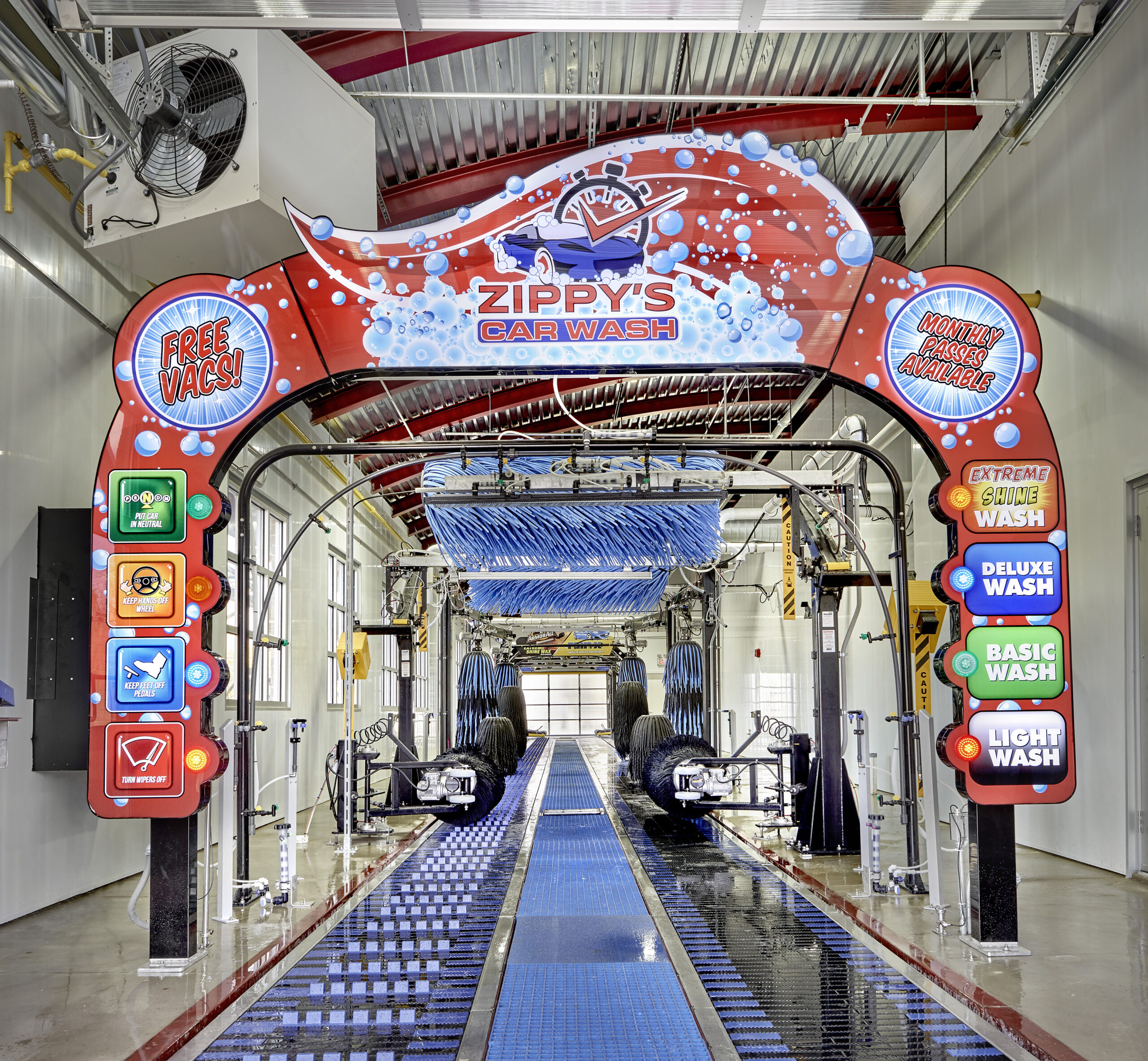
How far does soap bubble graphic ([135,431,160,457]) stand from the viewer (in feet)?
18.4

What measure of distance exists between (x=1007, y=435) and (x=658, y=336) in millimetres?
1917

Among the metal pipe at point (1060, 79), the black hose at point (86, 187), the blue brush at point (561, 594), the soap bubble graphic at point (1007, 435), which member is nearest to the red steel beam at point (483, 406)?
the blue brush at point (561, 594)

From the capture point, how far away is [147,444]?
5605mm

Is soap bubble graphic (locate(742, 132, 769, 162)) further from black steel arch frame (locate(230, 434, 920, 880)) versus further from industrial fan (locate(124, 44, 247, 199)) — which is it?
industrial fan (locate(124, 44, 247, 199))

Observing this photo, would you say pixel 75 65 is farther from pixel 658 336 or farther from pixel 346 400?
pixel 346 400

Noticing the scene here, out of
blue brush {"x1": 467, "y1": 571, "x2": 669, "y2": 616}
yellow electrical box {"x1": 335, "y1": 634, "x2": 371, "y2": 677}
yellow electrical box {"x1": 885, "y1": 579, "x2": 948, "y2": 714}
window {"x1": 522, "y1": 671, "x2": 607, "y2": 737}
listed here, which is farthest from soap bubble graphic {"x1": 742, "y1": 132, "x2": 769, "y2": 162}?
window {"x1": 522, "y1": 671, "x2": 607, "y2": 737}

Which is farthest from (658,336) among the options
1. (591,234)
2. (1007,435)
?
(1007,435)

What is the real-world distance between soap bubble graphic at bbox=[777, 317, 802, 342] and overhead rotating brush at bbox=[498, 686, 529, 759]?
49.1ft

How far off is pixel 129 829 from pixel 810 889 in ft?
17.0

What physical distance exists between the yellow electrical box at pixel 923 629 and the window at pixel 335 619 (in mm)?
8315

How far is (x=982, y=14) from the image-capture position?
4.98m

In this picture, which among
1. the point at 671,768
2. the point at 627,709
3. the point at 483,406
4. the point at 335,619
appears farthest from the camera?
the point at 627,709

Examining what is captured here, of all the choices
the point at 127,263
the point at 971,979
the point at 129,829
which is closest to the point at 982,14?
the point at 971,979

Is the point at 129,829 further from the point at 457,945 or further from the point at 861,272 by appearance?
the point at 861,272
